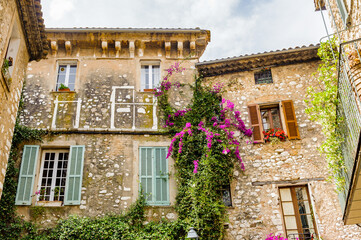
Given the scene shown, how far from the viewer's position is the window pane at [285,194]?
404 inches

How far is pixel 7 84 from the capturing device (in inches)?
285

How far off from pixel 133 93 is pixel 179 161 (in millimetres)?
2848

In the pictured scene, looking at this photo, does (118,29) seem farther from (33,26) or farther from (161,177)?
(161,177)

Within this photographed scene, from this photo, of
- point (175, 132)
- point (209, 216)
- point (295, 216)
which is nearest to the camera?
point (209, 216)

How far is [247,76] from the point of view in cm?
1196

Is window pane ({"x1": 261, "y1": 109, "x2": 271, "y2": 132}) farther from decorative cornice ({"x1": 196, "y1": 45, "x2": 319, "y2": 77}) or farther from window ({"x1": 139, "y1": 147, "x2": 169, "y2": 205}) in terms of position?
window ({"x1": 139, "y1": 147, "x2": 169, "y2": 205})

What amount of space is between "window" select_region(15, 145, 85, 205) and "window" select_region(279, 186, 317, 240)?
596cm

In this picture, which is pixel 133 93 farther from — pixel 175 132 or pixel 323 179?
pixel 323 179

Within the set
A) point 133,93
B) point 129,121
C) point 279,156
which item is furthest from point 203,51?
point 279,156

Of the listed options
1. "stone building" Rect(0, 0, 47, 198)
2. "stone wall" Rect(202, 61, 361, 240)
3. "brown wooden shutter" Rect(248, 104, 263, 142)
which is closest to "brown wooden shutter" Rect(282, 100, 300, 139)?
"stone wall" Rect(202, 61, 361, 240)

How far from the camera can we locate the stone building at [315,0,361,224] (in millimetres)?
5875

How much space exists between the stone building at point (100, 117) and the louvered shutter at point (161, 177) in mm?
29

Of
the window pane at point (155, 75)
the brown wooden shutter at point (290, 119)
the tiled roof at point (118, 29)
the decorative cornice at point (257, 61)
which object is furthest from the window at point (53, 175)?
the brown wooden shutter at point (290, 119)

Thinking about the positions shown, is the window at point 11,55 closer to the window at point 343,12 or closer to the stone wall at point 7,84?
the stone wall at point 7,84
